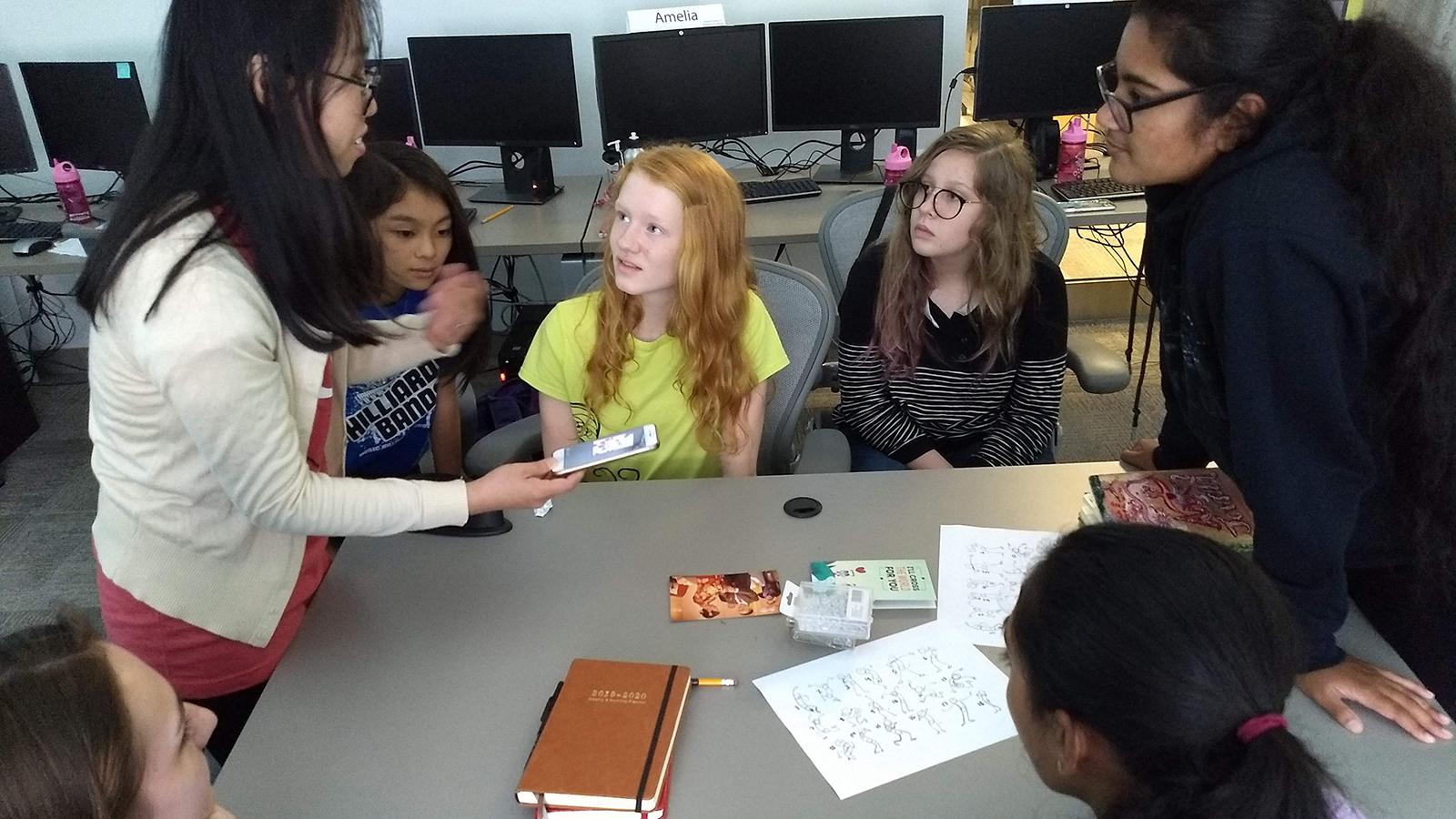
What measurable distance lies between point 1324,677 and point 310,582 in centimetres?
131

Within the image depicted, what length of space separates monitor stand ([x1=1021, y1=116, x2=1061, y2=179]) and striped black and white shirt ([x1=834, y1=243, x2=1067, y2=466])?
1.28 metres

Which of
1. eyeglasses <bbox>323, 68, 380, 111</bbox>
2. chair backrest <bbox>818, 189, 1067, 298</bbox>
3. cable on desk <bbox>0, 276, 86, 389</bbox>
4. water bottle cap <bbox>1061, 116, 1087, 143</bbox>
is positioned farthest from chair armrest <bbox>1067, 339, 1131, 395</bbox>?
cable on desk <bbox>0, 276, 86, 389</bbox>

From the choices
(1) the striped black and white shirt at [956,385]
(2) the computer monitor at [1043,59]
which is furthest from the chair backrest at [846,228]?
(2) the computer monitor at [1043,59]

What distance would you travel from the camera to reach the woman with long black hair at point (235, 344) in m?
0.96

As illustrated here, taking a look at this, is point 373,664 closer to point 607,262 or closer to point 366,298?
point 366,298

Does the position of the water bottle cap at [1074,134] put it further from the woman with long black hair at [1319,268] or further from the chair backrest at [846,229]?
the woman with long black hair at [1319,268]

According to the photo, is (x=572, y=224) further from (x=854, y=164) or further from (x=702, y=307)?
(x=702, y=307)

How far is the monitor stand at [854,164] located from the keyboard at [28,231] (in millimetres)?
2471

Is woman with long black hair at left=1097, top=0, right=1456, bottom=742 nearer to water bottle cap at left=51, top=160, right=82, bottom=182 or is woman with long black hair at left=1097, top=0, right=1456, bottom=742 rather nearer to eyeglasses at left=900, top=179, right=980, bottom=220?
eyeglasses at left=900, top=179, right=980, bottom=220

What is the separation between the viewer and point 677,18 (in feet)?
10.3

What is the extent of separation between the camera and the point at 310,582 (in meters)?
1.32

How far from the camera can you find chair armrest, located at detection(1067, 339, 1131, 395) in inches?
76.2

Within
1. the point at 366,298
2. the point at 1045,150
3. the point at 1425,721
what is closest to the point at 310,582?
the point at 366,298

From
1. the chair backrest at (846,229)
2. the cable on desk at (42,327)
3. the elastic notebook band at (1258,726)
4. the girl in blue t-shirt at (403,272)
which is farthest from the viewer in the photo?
the cable on desk at (42,327)
